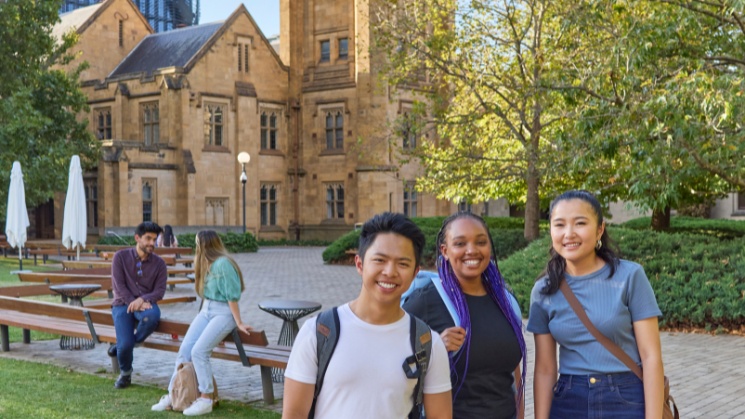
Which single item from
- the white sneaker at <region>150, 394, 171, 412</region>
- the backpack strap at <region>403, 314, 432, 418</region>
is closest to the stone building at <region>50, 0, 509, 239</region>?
the white sneaker at <region>150, 394, 171, 412</region>

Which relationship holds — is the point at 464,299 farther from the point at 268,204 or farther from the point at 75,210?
the point at 268,204

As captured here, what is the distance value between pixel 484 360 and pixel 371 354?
34.2 inches

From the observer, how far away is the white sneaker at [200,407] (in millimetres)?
8102

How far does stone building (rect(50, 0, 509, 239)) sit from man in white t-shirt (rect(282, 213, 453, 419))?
118ft

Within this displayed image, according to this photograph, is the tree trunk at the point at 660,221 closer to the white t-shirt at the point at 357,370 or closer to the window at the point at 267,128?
the white t-shirt at the point at 357,370

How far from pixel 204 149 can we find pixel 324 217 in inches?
274

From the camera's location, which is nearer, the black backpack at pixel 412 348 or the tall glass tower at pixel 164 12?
the black backpack at pixel 412 348

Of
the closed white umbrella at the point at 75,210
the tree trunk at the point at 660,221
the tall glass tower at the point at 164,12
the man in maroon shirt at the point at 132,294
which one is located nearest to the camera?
the man in maroon shirt at the point at 132,294

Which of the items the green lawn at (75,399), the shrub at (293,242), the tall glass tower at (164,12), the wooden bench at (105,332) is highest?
the tall glass tower at (164,12)

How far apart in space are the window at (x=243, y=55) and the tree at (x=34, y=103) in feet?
33.1

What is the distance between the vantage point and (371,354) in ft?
9.99

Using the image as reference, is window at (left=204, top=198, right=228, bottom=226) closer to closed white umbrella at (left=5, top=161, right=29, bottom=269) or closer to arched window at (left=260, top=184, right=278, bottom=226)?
arched window at (left=260, top=184, right=278, bottom=226)

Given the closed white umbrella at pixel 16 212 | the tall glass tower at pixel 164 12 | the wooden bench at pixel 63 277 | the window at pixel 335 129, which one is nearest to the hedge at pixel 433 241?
the closed white umbrella at pixel 16 212

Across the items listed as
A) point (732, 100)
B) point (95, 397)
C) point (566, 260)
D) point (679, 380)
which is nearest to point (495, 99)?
point (732, 100)
